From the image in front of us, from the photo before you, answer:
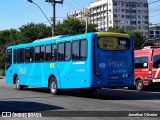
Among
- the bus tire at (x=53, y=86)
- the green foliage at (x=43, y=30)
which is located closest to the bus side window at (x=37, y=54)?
the bus tire at (x=53, y=86)

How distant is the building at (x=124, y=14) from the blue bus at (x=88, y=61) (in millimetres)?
111296

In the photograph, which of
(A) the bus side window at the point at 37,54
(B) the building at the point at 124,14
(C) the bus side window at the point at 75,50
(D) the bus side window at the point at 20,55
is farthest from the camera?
(B) the building at the point at 124,14

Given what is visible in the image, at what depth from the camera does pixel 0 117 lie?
11.7m

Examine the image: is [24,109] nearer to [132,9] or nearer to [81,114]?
[81,114]

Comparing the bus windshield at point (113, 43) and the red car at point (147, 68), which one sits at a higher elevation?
the bus windshield at point (113, 43)

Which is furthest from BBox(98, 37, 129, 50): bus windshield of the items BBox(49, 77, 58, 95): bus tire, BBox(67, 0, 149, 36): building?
BBox(67, 0, 149, 36): building

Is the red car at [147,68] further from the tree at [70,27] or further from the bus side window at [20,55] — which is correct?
the tree at [70,27]

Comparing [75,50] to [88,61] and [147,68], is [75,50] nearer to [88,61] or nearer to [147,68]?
[88,61]

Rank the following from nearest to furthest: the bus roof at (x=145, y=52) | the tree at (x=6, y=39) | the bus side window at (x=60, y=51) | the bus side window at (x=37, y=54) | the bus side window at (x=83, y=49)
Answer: the bus side window at (x=83, y=49), the bus side window at (x=60, y=51), the bus side window at (x=37, y=54), the bus roof at (x=145, y=52), the tree at (x=6, y=39)

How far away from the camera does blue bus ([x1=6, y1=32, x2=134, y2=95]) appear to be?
17.3 meters

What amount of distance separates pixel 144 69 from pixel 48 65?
20.7 feet

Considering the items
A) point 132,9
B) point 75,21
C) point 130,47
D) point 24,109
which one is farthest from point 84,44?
point 132,9

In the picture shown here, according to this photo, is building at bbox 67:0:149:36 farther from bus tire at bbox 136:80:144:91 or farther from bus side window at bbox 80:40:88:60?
bus side window at bbox 80:40:88:60

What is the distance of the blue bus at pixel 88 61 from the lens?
56.8ft
